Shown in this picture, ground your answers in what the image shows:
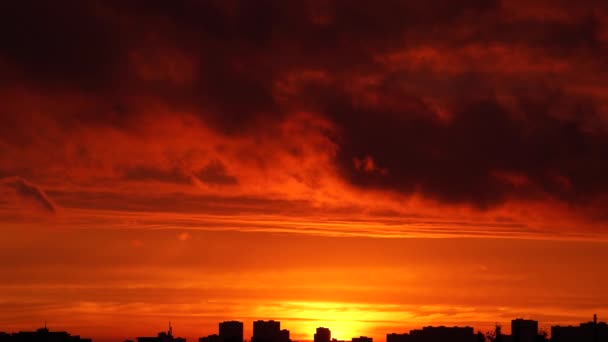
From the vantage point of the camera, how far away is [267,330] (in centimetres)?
18525

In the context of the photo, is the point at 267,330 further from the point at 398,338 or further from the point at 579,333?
the point at 579,333

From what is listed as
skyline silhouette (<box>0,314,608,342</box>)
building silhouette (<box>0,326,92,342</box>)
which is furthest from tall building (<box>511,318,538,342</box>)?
building silhouette (<box>0,326,92,342</box>)

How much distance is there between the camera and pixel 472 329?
16838 cm

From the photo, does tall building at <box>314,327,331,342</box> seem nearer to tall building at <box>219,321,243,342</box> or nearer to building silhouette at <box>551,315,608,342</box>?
tall building at <box>219,321,243,342</box>

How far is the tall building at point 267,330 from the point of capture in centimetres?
18275

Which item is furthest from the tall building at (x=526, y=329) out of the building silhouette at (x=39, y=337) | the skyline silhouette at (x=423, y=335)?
the building silhouette at (x=39, y=337)

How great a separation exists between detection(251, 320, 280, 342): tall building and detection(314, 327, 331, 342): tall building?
28.6 ft

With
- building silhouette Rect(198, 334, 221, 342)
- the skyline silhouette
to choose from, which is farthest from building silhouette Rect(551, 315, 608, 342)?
building silhouette Rect(198, 334, 221, 342)

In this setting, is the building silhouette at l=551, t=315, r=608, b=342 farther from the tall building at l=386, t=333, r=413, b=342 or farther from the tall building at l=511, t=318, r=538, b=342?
the tall building at l=386, t=333, r=413, b=342

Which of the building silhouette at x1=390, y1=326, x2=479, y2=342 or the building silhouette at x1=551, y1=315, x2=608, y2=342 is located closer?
the building silhouette at x1=551, y1=315, x2=608, y2=342

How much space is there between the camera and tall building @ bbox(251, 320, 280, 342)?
600 ft

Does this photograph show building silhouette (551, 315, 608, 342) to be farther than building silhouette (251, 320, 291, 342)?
No

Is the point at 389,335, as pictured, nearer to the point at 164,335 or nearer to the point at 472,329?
the point at 472,329

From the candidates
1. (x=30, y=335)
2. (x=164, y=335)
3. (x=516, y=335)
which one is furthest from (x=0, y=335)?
(x=516, y=335)
